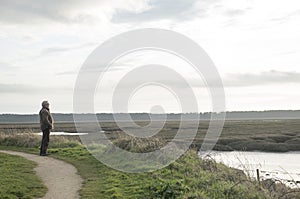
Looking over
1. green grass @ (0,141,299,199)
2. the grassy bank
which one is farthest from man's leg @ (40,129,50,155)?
green grass @ (0,141,299,199)

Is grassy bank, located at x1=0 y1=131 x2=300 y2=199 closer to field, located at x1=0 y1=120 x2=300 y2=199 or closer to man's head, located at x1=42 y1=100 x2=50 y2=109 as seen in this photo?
field, located at x1=0 y1=120 x2=300 y2=199

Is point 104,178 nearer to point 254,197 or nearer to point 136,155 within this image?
point 136,155

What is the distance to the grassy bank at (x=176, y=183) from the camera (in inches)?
410

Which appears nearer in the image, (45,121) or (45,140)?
(45,121)

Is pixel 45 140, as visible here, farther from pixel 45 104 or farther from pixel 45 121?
pixel 45 104

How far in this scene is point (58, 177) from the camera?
13.5 m

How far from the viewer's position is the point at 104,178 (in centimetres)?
1351

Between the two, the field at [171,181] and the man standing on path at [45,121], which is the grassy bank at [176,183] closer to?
the field at [171,181]

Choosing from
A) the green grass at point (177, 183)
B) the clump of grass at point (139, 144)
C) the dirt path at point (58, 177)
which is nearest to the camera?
the green grass at point (177, 183)

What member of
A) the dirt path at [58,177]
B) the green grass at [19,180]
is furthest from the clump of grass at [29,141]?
the green grass at [19,180]

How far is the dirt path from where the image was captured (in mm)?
11016

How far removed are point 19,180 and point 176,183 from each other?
479 cm

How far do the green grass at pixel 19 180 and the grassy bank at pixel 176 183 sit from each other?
1343mm

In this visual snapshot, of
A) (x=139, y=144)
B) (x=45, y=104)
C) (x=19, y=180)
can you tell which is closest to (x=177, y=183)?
(x=19, y=180)
